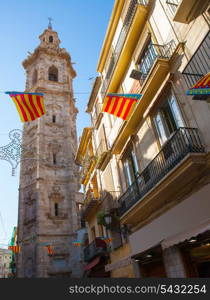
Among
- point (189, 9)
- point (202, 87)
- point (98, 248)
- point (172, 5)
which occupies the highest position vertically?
point (172, 5)

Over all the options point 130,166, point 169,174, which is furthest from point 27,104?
point 169,174

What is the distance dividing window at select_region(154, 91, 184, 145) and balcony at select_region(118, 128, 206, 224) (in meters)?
0.62

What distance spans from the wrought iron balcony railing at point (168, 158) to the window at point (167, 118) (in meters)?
0.62

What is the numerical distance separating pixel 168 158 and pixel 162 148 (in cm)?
36

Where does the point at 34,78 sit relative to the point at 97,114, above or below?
above

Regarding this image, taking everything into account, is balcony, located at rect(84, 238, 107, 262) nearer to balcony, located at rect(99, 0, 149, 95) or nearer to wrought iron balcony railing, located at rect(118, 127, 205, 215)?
wrought iron balcony railing, located at rect(118, 127, 205, 215)

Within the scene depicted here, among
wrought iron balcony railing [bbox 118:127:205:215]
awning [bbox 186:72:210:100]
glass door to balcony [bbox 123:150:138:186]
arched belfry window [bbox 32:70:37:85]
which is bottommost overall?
wrought iron balcony railing [bbox 118:127:205:215]

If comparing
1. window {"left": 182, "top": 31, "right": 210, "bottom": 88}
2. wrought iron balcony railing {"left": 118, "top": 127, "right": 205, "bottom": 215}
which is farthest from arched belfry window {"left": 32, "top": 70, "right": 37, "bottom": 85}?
window {"left": 182, "top": 31, "right": 210, "bottom": 88}

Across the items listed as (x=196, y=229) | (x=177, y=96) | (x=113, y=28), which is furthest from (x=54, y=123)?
(x=196, y=229)

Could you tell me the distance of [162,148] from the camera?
23.4 ft

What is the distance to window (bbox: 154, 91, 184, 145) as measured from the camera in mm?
7188

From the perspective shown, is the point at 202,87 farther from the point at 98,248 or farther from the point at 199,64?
the point at 98,248

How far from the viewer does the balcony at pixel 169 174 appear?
19.0 feet

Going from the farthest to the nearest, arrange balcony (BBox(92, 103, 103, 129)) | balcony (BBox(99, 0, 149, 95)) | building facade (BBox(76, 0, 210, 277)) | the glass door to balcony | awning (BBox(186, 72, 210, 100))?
balcony (BBox(92, 103, 103, 129)) < the glass door to balcony < balcony (BBox(99, 0, 149, 95)) < building facade (BBox(76, 0, 210, 277)) < awning (BBox(186, 72, 210, 100))
